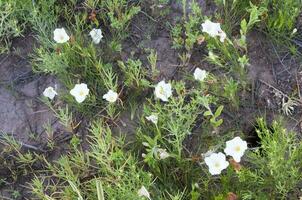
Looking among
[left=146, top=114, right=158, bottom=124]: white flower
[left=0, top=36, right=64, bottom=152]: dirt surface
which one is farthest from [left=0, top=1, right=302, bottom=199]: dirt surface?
[left=146, top=114, right=158, bottom=124]: white flower

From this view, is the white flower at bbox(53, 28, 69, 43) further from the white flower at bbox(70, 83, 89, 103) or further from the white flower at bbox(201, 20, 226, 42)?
the white flower at bbox(201, 20, 226, 42)

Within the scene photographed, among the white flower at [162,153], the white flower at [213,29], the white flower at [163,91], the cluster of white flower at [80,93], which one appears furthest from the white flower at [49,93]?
the white flower at [213,29]

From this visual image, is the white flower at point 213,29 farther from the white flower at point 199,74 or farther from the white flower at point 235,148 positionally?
the white flower at point 235,148

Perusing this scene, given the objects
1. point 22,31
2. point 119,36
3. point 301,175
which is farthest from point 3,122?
point 301,175

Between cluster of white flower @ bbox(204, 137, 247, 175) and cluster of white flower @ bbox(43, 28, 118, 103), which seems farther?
cluster of white flower @ bbox(43, 28, 118, 103)

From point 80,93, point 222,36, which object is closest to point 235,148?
point 222,36

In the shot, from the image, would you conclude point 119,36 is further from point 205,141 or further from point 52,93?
point 205,141
